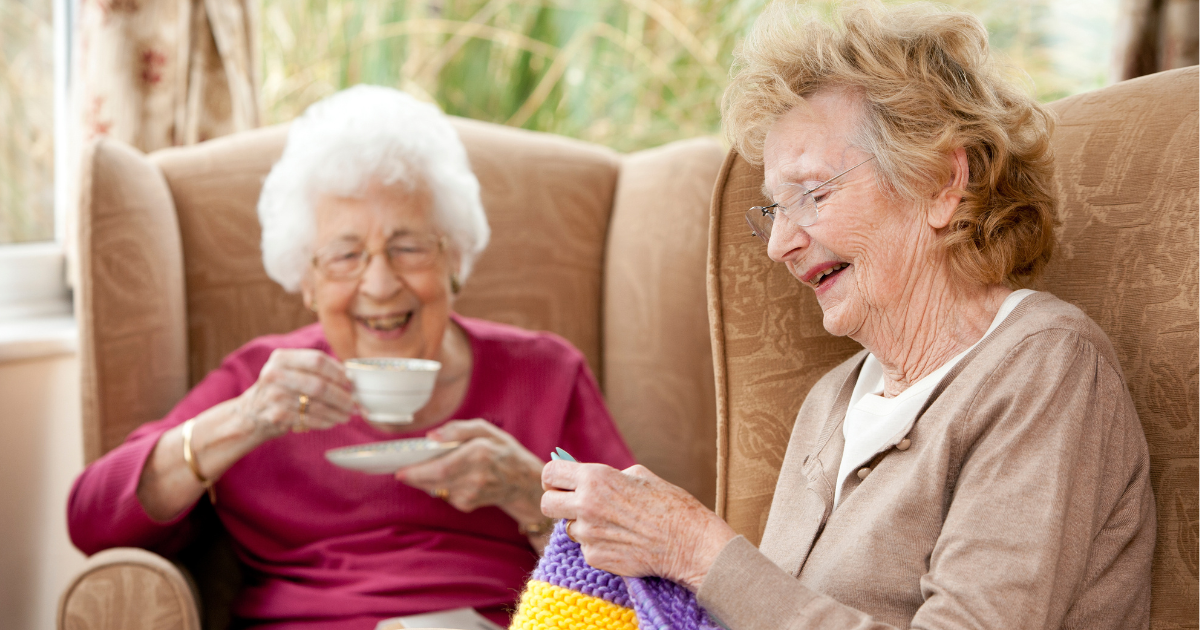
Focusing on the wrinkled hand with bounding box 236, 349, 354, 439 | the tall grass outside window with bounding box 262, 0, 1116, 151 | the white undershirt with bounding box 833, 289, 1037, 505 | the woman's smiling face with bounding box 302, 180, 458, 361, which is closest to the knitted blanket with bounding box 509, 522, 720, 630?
the white undershirt with bounding box 833, 289, 1037, 505

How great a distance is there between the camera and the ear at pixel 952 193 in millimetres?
1036

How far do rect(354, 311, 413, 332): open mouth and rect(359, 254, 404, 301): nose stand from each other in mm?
43

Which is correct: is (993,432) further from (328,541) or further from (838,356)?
(328,541)

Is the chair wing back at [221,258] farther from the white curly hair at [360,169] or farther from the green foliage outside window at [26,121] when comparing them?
the green foliage outside window at [26,121]

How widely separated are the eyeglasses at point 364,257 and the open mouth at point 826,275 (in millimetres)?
773

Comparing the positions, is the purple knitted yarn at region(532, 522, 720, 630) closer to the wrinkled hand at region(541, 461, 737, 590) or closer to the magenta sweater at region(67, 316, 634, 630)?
the wrinkled hand at region(541, 461, 737, 590)

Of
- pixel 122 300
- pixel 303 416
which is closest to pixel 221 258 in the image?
pixel 122 300

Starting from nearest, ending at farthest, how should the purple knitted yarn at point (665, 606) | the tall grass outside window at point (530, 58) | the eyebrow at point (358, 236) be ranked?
the purple knitted yarn at point (665, 606), the eyebrow at point (358, 236), the tall grass outside window at point (530, 58)

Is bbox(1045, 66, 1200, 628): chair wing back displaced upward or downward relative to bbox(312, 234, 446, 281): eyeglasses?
upward

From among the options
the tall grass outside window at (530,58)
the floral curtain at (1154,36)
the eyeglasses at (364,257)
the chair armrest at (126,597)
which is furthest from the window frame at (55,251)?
the floral curtain at (1154,36)

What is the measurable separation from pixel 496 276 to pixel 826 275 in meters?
1.06

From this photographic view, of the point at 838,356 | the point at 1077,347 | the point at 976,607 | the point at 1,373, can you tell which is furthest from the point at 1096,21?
the point at 1,373

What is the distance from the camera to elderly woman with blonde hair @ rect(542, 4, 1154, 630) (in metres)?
0.87

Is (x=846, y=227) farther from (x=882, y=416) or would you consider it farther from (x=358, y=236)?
(x=358, y=236)
